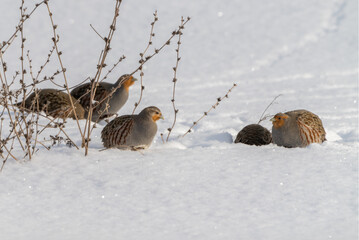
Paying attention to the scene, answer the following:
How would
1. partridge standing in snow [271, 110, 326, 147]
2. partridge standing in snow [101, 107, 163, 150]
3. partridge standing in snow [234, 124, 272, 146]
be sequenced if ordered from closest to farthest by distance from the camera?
partridge standing in snow [101, 107, 163, 150] → partridge standing in snow [271, 110, 326, 147] → partridge standing in snow [234, 124, 272, 146]

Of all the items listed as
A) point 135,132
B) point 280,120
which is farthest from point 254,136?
point 135,132

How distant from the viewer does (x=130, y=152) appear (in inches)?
155

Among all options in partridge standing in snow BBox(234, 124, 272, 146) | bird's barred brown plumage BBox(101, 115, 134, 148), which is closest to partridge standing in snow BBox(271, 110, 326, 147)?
partridge standing in snow BBox(234, 124, 272, 146)

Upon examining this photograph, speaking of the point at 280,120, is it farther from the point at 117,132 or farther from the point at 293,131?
the point at 117,132

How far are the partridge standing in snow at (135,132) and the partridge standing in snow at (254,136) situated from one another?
2.93 feet

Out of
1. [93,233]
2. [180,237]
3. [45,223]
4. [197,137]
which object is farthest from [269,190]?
[197,137]

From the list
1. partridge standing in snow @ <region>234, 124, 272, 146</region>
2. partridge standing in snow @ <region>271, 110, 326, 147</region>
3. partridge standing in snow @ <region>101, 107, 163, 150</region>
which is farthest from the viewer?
partridge standing in snow @ <region>234, 124, 272, 146</region>

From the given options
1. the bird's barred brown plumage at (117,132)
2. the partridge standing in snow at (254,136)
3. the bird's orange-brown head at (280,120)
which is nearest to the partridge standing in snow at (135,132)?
the bird's barred brown plumage at (117,132)

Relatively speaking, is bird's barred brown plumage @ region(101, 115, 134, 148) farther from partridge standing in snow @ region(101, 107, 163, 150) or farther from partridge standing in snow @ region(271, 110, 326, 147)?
partridge standing in snow @ region(271, 110, 326, 147)

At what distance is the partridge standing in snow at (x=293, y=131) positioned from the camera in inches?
169

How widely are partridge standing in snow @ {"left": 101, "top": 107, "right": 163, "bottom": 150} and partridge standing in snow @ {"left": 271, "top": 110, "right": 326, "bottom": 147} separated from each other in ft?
3.37

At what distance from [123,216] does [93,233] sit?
0.80 ft

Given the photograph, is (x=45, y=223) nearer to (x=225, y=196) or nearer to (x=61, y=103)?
(x=225, y=196)

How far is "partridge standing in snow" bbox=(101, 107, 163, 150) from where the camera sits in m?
3.98
